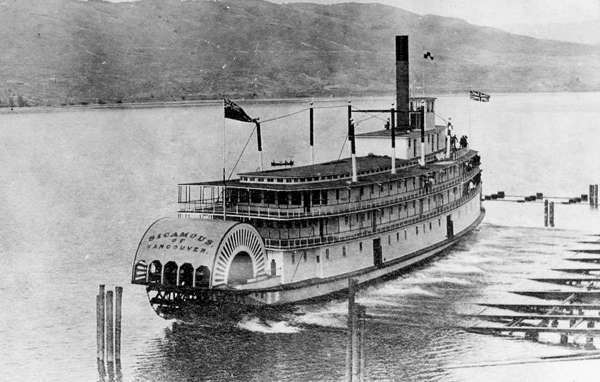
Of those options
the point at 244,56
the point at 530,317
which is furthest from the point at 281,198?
the point at 244,56

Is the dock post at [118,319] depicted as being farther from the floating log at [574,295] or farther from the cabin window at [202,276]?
the floating log at [574,295]

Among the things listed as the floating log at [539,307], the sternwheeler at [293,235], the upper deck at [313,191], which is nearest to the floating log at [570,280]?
the floating log at [539,307]

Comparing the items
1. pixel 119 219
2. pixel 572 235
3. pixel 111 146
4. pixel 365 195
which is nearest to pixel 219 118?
pixel 111 146

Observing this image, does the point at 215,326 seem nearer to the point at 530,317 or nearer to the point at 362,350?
the point at 362,350

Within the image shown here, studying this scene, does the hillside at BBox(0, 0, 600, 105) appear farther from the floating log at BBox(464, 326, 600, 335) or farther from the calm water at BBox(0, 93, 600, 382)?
the floating log at BBox(464, 326, 600, 335)

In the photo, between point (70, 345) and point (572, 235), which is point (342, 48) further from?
point (70, 345)

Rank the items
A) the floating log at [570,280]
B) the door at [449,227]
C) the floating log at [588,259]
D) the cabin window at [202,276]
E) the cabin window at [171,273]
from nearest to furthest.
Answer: the cabin window at [202,276]
the cabin window at [171,273]
the floating log at [570,280]
the floating log at [588,259]
the door at [449,227]
